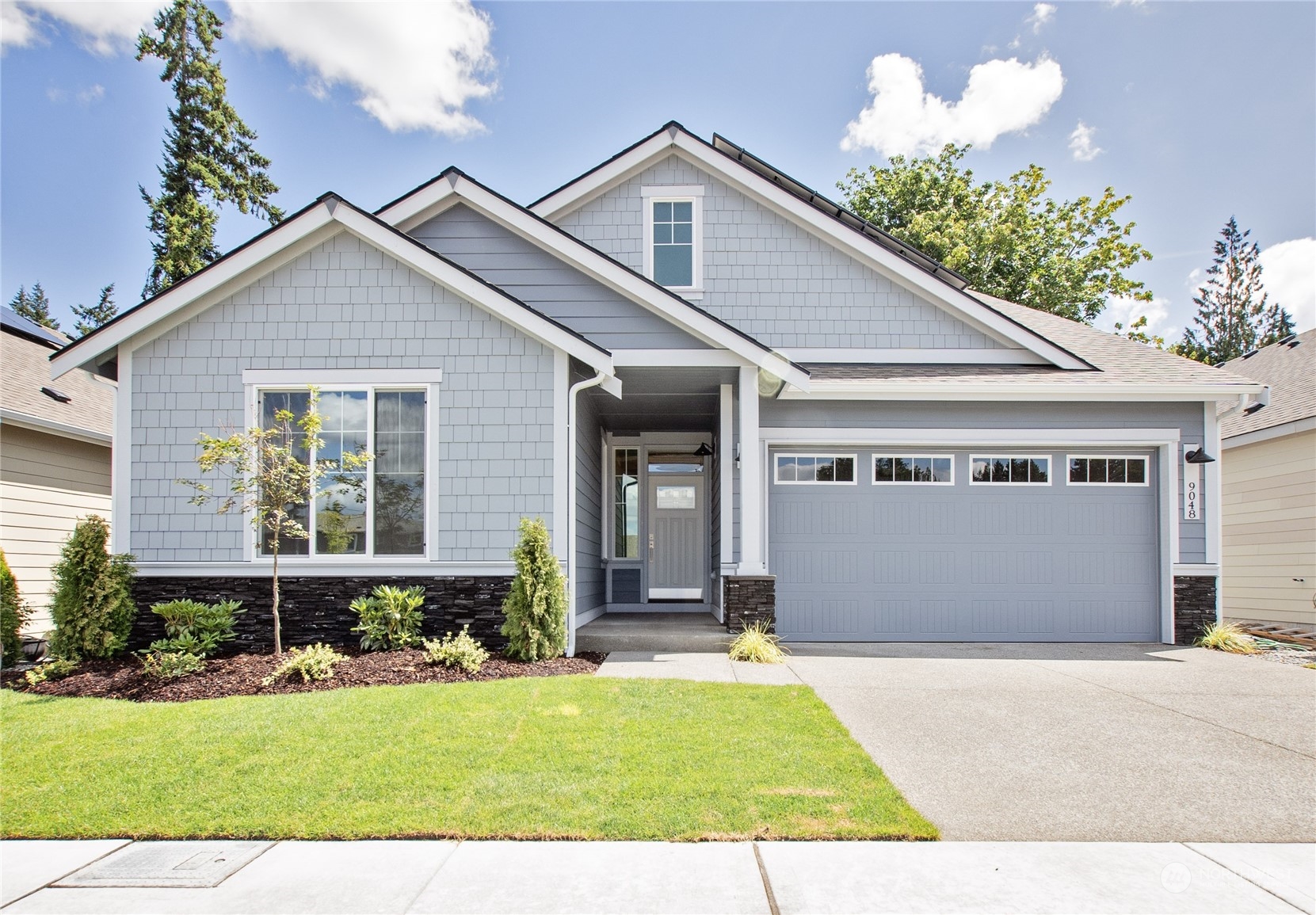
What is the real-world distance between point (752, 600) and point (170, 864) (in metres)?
6.23

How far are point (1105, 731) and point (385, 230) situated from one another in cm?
774

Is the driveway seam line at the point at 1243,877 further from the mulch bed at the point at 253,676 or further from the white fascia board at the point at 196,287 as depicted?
the white fascia board at the point at 196,287

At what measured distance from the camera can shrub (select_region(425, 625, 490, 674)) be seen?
726cm

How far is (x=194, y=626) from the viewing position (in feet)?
25.3

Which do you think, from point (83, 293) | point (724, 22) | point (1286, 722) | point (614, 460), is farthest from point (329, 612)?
point (83, 293)

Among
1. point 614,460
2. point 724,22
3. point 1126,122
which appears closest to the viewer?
point 724,22

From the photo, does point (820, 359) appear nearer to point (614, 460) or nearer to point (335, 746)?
point (614, 460)

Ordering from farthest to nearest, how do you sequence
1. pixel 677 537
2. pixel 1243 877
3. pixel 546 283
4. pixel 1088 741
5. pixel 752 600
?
pixel 677 537 < pixel 546 283 < pixel 752 600 < pixel 1088 741 < pixel 1243 877

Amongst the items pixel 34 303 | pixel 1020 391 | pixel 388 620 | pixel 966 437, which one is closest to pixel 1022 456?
pixel 966 437

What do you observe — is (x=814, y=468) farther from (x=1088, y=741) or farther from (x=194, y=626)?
(x=194, y=626)

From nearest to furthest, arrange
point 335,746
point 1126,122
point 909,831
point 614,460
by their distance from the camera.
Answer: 1. point 909,831
2. point 335,746
3. point 614,460
4. point 1126,122

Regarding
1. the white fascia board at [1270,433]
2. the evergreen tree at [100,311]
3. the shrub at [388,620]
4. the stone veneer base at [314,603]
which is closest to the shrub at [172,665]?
the stone veneer base at [314,603]

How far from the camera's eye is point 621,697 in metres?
6.23

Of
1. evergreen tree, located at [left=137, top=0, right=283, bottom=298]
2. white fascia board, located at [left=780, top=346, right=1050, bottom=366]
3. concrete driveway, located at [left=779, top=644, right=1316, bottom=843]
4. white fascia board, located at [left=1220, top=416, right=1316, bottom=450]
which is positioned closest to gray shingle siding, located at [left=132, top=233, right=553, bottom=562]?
concrete driveway, located at [left=779, top=644, right=1316, bottom=843]
